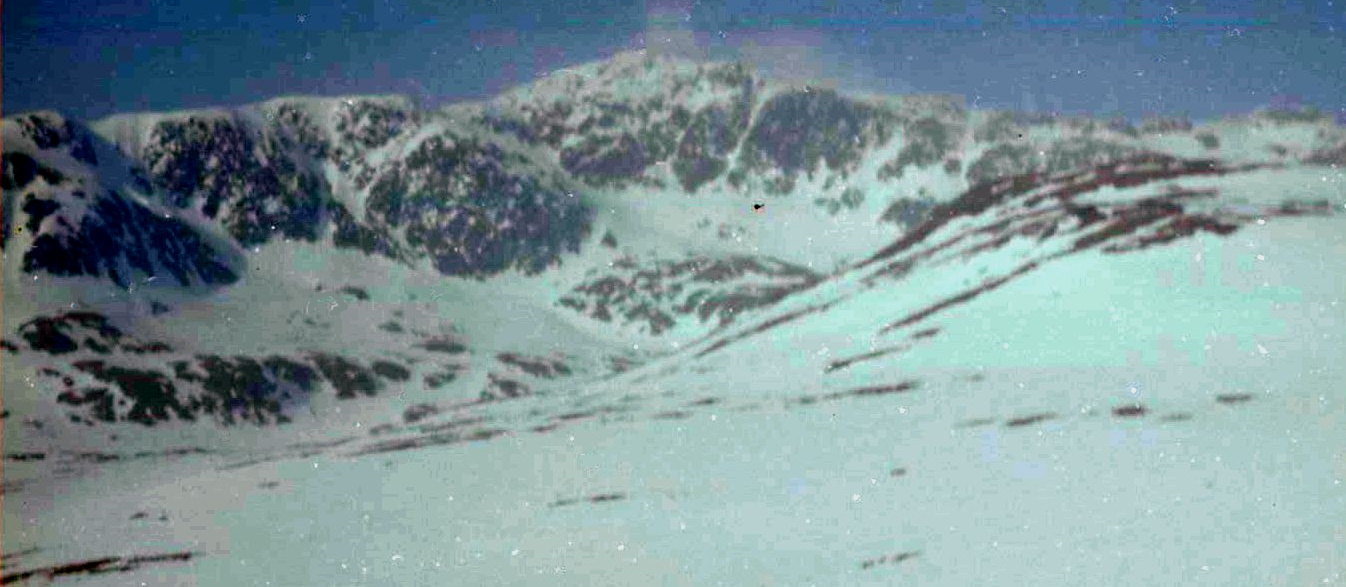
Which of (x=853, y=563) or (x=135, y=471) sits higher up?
(x=853, y=563)

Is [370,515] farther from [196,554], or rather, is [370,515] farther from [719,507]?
[719,507]

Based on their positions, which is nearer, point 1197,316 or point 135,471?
point 1197,316

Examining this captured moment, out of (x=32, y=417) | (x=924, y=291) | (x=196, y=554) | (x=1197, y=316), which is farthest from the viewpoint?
(x=32, y=417)

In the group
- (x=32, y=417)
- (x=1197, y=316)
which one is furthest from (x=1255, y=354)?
(x=32, y=417)

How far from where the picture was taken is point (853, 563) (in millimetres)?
20047

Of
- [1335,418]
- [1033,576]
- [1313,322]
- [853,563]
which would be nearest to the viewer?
[1033,576]

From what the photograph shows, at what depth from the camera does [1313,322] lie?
43.2 m

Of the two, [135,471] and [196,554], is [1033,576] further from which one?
[135,471]

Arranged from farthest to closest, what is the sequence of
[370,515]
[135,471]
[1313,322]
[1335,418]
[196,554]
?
[135,471] < [1313,322] < [370,515] < [196,554] < [1335,418]

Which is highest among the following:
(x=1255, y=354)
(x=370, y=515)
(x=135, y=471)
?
(x=1255, y=354)

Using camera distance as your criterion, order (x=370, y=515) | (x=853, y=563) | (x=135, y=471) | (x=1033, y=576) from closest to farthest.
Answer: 1. (x=1033, y=576)
2. (x=853, y=563)
3. (x=370, y=515)
4. (x=135, y=471)

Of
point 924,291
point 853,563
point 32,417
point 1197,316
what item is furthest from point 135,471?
point 853,563

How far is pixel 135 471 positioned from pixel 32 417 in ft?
181

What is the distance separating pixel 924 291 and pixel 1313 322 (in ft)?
126
